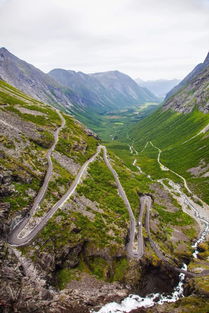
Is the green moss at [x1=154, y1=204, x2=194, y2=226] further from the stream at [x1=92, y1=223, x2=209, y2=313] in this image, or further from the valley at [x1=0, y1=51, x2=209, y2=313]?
the stream at [x1=92, y1=223, x2=209, y2=313]

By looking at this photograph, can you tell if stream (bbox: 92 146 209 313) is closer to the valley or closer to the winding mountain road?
the valley

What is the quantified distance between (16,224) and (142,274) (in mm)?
38502

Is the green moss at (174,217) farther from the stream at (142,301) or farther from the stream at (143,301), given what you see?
the stream at (142,301)

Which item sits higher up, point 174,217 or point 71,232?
point 174,217

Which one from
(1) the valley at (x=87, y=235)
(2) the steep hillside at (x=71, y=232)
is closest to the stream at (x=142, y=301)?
(1) the valley at (x=87, y=235)

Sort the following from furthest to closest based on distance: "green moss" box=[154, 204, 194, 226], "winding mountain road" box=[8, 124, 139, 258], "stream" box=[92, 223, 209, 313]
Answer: "green moss" box=[154, 204, 194, 226], "winding mountain road" box=[8, 124, 139, 258], "stream" box=[92, 223, 209, 313]

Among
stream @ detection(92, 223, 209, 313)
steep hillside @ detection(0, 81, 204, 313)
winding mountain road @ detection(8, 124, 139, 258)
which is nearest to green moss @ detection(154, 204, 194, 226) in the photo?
steep hillside @ detection(0, 81, 204, 313)

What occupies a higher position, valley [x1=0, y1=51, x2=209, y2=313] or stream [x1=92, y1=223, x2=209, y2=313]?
valley [x1=0, y1=51, x2=209, y2=313]

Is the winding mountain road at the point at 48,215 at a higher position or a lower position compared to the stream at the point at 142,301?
higher

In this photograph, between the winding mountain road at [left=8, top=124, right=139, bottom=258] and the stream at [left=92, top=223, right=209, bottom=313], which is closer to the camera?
the stream at [left=92, top=223, right=209, bottom=313]

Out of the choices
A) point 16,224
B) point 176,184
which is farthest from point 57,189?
point 176,184

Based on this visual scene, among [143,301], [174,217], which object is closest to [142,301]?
[143,301]

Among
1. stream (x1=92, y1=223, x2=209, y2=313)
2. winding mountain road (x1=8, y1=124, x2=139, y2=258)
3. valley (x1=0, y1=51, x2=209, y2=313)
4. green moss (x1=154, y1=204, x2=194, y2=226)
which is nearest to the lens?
stream (x1=92, y1=223, x2=209, y2=313)

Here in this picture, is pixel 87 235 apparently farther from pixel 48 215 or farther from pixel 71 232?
pixel 48 215
